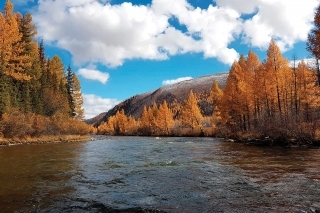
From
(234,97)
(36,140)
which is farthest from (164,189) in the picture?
(36,140)

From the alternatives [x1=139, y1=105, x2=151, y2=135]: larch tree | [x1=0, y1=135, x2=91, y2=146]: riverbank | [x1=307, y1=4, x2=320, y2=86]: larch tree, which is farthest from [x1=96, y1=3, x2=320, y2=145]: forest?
[x1=139, y1=105, x2=151, y2=135]: larch tree

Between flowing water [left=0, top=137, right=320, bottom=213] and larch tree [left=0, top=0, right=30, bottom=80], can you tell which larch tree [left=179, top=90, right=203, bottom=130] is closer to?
larch tree [left=0, top=0, right=30, bottom=80]

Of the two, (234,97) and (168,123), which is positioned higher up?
(234,97)

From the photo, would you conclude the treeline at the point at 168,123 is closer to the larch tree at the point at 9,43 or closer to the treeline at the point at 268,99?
the treeline at the point at 268,99

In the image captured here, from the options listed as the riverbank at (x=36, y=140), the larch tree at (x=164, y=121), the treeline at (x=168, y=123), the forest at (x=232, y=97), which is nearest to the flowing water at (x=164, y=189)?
the forest at (x=232, y=97)

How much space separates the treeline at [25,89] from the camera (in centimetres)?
3988

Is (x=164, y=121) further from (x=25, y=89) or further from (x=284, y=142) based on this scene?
(x=284, y=142)

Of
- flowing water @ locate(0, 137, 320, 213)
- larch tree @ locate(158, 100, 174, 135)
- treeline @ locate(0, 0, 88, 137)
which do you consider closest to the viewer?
flowing water @ locate(0, 137, 320, 213)

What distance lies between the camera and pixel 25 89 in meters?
47.9

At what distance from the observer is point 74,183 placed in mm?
11562

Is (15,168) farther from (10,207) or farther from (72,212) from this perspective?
(72,212)

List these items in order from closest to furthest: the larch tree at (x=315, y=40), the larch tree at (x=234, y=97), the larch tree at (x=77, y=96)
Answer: the larch tree at (x=315, y=40)
the larch tree at (x=234, y=97)
the larch tree at (x=77, y=96)

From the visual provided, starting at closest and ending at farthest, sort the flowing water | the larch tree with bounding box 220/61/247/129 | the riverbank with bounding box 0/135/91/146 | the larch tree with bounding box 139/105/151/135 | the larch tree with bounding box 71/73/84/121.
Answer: the flowing water, the riverbank with bounding box 0/135/91/146, the larch tree with bounding box 220/61/247/129, the larch tree with bounding box 71/73/84/121, the larch tree with bounding box 139/105/151/135

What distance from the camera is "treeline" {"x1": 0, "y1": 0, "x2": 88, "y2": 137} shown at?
131 ft
